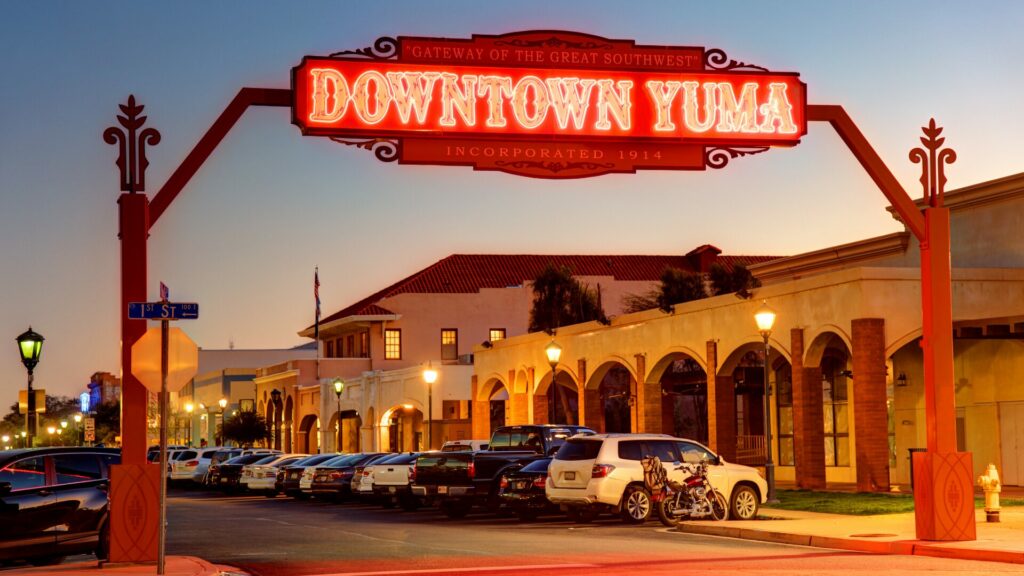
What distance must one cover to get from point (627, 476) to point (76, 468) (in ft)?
36.0

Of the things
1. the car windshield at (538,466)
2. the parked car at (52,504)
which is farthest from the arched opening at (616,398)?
the parked car at (52,504)

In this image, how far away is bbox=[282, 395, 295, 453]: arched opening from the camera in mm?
82125

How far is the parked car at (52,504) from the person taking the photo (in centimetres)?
1895

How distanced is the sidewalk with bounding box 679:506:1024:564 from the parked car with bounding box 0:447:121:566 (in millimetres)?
10362

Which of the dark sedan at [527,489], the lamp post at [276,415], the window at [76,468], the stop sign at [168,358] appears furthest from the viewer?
the lamp post at [276,415]

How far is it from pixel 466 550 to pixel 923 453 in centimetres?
672

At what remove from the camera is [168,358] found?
16688mm

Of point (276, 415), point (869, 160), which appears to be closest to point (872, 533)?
point (869, 160)

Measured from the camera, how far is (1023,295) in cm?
3491

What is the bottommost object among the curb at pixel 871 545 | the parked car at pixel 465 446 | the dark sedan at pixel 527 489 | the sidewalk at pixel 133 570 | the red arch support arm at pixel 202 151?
the curb at pixel 871 545

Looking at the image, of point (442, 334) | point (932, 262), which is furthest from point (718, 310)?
point (442, 334)

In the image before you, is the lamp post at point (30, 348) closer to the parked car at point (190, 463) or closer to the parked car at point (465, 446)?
the parked car at point (465, 446)

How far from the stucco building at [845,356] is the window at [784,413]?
0.16 ft

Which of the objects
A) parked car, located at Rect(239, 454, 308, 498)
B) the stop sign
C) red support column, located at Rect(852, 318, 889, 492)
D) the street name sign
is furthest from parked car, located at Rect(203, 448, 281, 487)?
the street name sign
